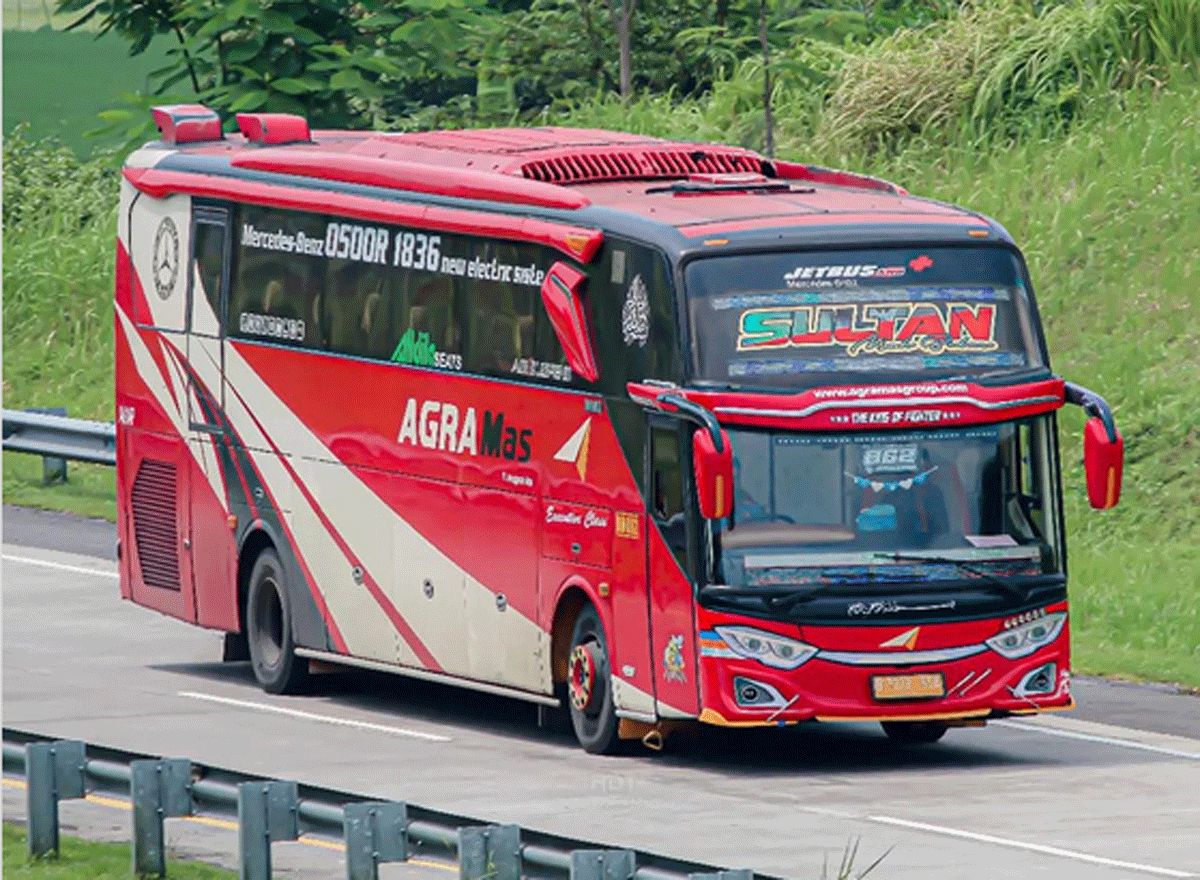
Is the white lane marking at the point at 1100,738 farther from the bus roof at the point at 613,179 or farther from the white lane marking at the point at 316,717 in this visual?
the white lane marking at the point at 316,717

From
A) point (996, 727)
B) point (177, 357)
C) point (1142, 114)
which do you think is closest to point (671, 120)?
point (1142, 114)

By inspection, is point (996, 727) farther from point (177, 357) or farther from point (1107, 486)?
point (177, 357)

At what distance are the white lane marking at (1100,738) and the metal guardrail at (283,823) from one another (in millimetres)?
7400

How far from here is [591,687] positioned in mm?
20469

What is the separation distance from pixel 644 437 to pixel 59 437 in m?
15.7

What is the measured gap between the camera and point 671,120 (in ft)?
127

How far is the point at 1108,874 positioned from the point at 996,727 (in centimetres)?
616

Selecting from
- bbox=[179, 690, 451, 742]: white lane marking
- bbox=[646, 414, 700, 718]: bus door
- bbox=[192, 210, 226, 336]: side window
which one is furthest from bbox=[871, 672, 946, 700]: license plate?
bbox=[192, 210, 226, 336]: side window

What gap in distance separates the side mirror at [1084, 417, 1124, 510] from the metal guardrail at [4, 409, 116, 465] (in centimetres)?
1511

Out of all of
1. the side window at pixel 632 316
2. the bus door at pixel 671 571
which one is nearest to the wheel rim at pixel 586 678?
the bus door at pixel 671 571

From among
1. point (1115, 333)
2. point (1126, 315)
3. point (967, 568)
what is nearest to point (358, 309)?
point (967, 568)

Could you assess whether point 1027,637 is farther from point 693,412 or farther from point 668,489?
point 693,412

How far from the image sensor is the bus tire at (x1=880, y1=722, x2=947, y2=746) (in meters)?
21.0

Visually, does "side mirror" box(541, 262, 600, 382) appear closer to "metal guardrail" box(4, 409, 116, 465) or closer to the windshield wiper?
the windshield wiper
